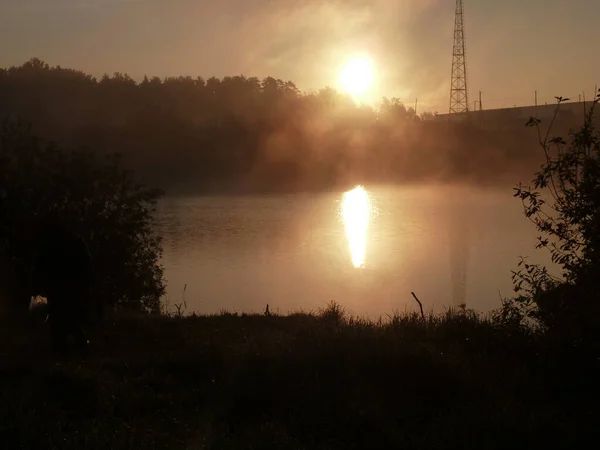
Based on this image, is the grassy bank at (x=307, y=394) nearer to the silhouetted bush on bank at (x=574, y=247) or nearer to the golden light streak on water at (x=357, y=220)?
the silhouetted bush on bank at (x=574, y=247)

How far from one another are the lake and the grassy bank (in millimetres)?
12160

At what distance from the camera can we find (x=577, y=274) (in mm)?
7410

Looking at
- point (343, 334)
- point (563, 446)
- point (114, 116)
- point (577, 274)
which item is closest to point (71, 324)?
point (343, 334)

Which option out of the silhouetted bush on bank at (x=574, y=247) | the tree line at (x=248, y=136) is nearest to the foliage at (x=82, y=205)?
the silhouetted bush on bank at (x=574, y=247)

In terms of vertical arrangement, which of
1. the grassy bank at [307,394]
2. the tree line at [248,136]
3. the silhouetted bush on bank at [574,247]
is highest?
the tree line at [248,136]

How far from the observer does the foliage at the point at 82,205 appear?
11195mm

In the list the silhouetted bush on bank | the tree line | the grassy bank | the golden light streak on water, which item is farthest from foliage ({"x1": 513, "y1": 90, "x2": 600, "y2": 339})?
the tree line

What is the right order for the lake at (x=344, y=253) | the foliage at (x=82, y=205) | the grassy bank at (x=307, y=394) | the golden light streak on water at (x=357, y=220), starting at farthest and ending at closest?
the golden light streak on water at (x=357, y=220), the lake at (x=344, y=253), the foliage at (x=82, y=205), the grassy bank at (x=307, y=394)

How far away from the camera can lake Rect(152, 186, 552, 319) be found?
79.5 feet

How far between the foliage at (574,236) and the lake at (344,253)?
11393 mm

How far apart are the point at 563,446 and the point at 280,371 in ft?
8.73

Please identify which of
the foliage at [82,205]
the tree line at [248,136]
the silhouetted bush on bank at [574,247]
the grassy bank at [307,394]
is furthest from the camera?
the tree line at [248,136]

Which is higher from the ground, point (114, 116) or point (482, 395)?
point (114, 116)

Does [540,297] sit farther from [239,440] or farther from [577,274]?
[239,440]
